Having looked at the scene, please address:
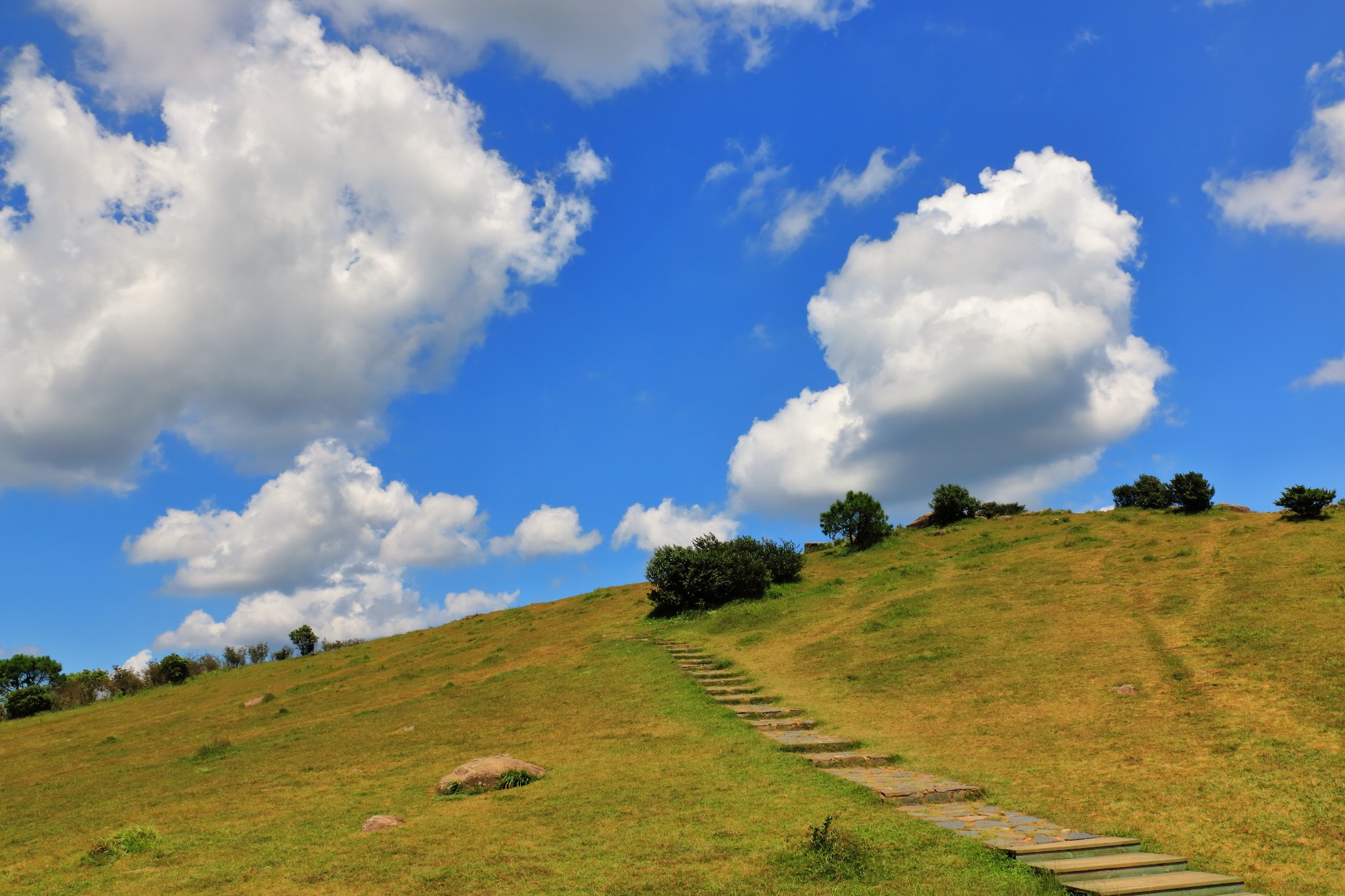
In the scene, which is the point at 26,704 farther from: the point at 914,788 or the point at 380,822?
the point at 914,788

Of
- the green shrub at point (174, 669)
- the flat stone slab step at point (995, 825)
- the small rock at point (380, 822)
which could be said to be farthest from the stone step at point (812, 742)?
the green shrub at point (174, 669)

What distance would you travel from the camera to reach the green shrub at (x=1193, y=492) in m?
39.7

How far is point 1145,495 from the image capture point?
48125 millimetres

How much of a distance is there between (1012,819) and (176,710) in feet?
134

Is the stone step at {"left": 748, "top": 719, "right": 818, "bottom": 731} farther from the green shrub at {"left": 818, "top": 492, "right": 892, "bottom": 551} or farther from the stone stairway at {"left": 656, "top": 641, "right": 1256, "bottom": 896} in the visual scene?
the green shrub at {"left": 818, "top": 492, "right": 892, "bottom": 551}

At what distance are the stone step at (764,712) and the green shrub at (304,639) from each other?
51.1 metres

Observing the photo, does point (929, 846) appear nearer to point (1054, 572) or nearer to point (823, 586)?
point (1054, 572)

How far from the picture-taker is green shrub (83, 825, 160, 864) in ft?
32.5

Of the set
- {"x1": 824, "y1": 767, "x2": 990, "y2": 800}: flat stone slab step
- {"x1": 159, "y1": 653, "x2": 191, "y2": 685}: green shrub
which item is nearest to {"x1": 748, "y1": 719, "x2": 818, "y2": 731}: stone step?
{"x1": 824, "y1": 767, "x2": 990, "y2": 800}: flat stone slab step

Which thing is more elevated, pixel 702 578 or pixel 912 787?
pixel 702 578

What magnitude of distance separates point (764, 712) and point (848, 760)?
15.6ft

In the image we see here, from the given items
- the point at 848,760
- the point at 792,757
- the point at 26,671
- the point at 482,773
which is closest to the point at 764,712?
the point at 792,757

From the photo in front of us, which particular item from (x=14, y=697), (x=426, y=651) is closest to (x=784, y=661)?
(x=426, y=651)

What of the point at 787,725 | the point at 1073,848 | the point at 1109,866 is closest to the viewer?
the point at 1109,866
